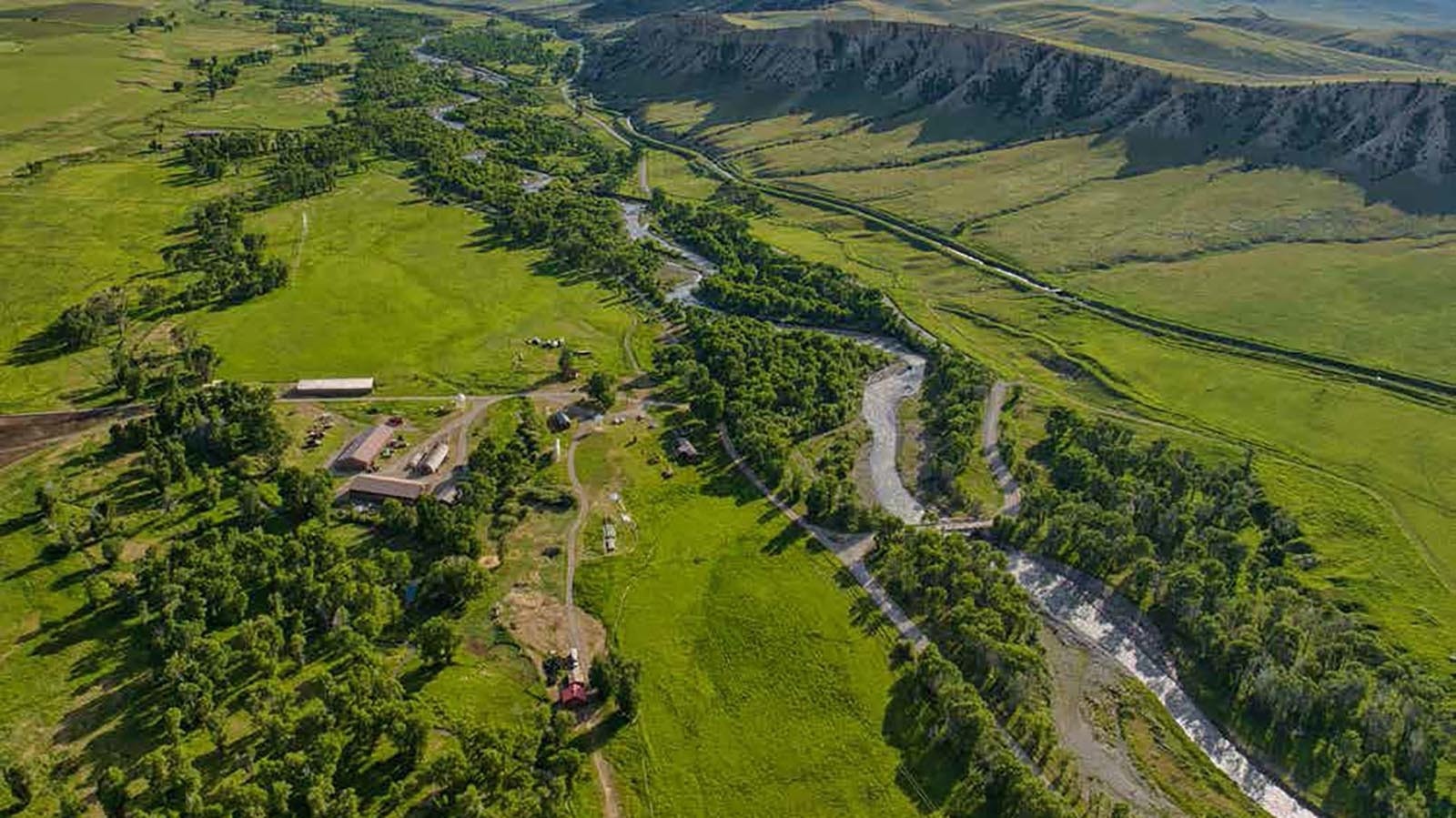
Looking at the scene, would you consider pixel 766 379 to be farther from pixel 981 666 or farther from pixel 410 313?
pixel 410 313

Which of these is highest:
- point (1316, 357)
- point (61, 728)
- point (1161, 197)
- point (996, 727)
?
point (1161, 197)

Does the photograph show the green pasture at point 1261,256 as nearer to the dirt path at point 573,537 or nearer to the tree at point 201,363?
the dirt path at point 573,537

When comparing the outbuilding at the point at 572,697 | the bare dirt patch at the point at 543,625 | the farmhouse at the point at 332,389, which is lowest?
the bare dirt patch at the point at 543,625

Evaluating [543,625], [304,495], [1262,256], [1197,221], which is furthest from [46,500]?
[1197,221]

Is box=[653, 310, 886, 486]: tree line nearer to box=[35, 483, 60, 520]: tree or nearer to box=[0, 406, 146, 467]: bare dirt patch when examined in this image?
box=[0, 406, 146, 467]: bare dirt patch

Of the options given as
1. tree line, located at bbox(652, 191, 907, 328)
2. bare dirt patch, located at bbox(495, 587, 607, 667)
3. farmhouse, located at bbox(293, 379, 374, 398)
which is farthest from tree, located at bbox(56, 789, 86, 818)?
tree line, located at bbox(652, 191, 907, 328)

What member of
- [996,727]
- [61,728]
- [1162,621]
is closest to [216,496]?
[61,728]

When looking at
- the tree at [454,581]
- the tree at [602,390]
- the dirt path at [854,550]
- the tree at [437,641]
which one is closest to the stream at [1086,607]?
the dirt path at [854,550]

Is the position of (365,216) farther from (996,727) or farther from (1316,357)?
(1316,357)
